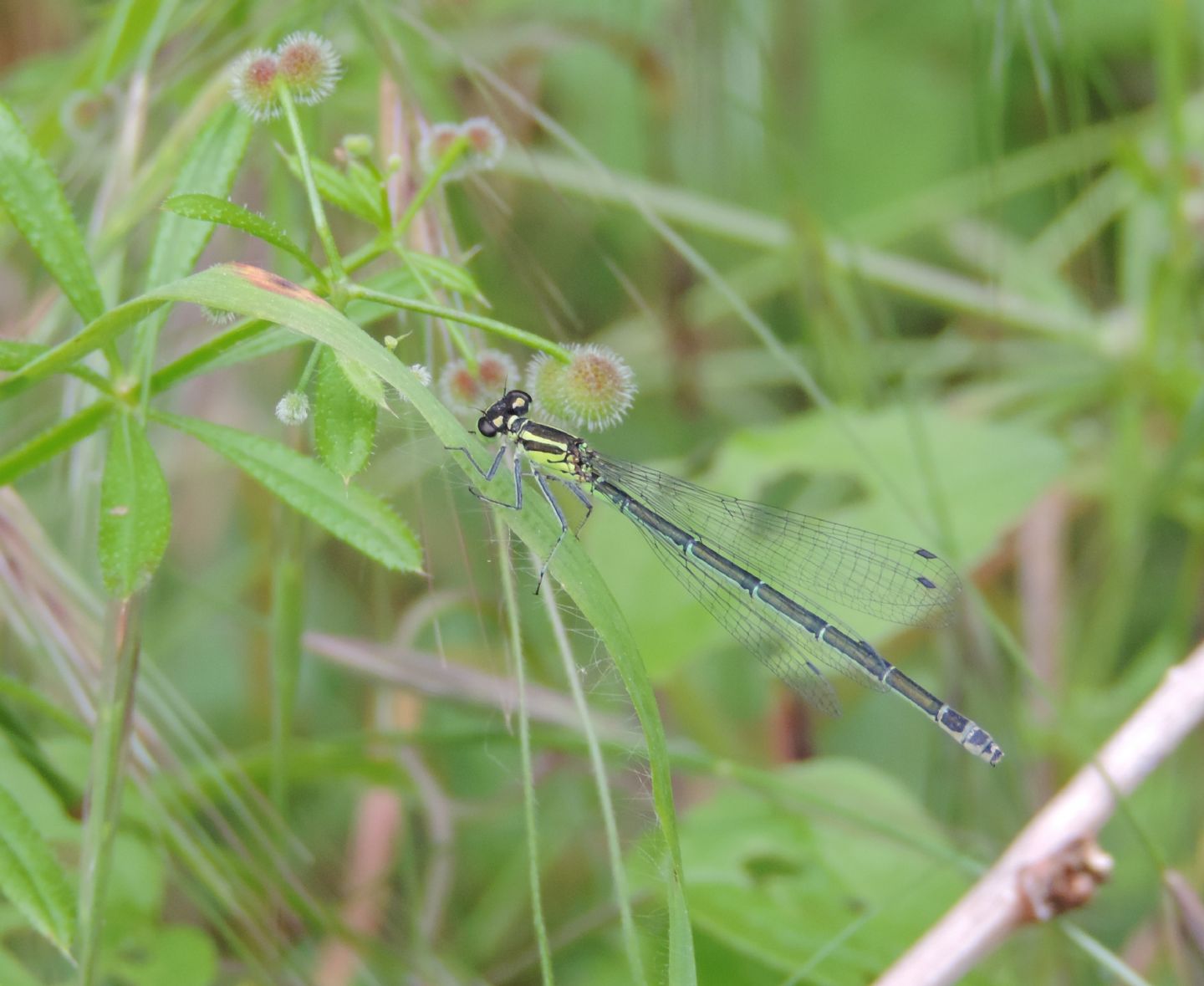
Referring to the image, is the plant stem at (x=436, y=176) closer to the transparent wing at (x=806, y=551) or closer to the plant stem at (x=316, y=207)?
the plant stem at (x=316, y=207)

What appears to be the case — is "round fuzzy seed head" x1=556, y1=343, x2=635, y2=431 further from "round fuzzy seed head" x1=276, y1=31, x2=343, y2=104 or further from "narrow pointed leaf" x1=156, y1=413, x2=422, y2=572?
"round fuzzy seed head" x1=276, y1=31, x2=343, y2=104

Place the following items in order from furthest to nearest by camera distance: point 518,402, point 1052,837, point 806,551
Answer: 1. point 806,551
2. point 518,402
3. point 1052,837

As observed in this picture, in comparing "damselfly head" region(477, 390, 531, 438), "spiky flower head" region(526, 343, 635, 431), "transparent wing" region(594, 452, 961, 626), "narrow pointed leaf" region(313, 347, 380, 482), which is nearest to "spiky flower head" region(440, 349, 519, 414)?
"spiky flower head" region(526, 343, 635, 431)

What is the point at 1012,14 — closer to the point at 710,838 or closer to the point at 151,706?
the point at 710,838

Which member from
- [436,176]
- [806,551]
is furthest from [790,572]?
[436,176]

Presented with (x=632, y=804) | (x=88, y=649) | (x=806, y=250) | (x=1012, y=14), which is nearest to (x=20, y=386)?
(x=88, y=649)

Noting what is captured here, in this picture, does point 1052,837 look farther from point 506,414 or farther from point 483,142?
point 483,142
